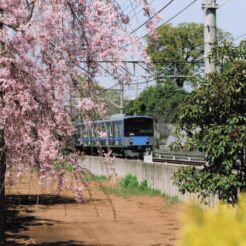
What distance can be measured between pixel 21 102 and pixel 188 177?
3.52m

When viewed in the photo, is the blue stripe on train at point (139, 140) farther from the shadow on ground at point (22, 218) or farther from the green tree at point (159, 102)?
the green tree at point (159, 102)

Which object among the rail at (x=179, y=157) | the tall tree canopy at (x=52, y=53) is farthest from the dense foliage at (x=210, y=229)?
the rail at (x=179, y=157)

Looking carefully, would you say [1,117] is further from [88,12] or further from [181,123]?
[181,123]

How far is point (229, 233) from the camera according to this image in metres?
1.12

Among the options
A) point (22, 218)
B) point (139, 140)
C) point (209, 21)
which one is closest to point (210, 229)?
point (209, 21)

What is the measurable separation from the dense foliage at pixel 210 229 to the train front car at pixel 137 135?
3724 cm

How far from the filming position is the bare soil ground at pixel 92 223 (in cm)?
1155

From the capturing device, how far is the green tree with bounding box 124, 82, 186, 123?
60188mm

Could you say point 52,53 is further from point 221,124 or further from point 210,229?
point 210,229

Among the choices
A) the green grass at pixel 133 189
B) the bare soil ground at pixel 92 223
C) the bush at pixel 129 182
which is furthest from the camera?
the bush at pixel 129 182

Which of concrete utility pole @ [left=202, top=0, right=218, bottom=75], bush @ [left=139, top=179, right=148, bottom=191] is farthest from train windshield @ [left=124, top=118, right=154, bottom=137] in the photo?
concrete utility pole @ [left=202, top=0, right=218, bottom=75]

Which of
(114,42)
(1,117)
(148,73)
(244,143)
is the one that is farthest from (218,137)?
(1,117)

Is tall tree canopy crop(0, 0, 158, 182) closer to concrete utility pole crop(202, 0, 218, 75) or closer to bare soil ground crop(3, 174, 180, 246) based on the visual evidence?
bare soil ground crop(3, 174, 180, 246)

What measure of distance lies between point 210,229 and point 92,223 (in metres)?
13.0
